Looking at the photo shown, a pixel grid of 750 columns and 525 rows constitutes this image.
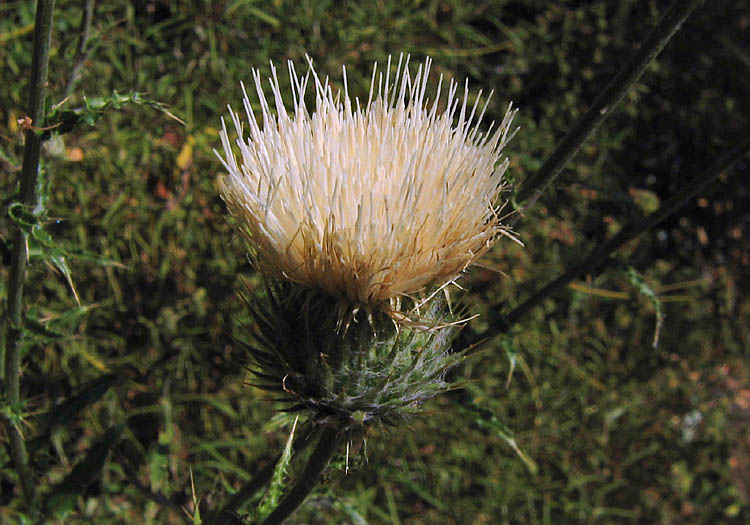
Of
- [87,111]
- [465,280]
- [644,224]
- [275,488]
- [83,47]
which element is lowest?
[275,488]

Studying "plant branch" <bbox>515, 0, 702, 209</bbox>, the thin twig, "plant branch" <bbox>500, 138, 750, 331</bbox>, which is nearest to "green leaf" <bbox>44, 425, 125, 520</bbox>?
the thin twig

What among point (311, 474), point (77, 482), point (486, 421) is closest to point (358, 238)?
point (311, 474)

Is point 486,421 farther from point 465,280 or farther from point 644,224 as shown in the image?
point 644,224

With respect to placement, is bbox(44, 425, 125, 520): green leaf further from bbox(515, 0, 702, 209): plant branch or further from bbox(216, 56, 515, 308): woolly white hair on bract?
bbox(515, 0, 702, 209): plant branch

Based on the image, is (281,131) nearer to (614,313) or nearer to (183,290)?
(183,290)

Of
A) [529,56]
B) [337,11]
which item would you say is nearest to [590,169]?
[529,56]

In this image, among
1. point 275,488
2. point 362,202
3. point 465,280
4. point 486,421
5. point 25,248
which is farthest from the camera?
point 465,280

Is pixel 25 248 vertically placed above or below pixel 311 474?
above

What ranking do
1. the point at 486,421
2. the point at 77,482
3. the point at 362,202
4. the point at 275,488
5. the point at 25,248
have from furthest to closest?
the point at 77,482 → the point at 486,421 → the point at 25,248 → the point at 275,488 → the point at 362,202
